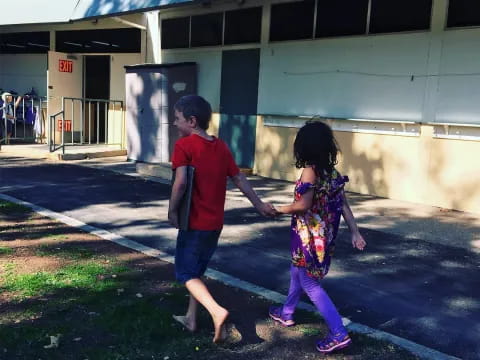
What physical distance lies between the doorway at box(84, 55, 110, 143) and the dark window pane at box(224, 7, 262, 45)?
16.3 ft

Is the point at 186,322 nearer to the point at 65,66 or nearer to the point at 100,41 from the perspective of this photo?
the point at 100,41

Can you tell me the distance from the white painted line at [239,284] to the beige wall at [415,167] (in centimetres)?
501

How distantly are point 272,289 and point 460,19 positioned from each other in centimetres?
589

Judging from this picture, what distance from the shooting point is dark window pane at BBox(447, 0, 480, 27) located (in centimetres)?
797

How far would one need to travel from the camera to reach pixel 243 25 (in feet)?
37.8

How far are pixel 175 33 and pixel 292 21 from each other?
12.3 feet

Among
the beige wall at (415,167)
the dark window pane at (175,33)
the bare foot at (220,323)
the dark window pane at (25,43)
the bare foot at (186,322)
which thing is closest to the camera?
the bare foot at (220,323)

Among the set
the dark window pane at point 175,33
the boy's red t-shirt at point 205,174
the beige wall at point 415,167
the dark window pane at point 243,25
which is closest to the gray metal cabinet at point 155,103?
the dark window pane at point 175,33

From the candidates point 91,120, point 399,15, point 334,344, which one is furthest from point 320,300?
point 91,120

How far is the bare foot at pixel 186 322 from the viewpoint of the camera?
3.66 metres

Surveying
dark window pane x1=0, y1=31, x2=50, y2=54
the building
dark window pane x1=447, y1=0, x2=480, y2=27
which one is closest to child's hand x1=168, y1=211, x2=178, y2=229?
the building

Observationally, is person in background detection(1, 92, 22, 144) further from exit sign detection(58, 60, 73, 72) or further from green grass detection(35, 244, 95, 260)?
green grass detection(35, 244, 95, 260)

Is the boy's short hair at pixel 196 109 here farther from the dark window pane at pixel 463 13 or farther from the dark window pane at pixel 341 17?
the dark window pane at pixel 341 17

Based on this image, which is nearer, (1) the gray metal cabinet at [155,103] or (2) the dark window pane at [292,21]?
(2) the dark window pane at [292,21]
